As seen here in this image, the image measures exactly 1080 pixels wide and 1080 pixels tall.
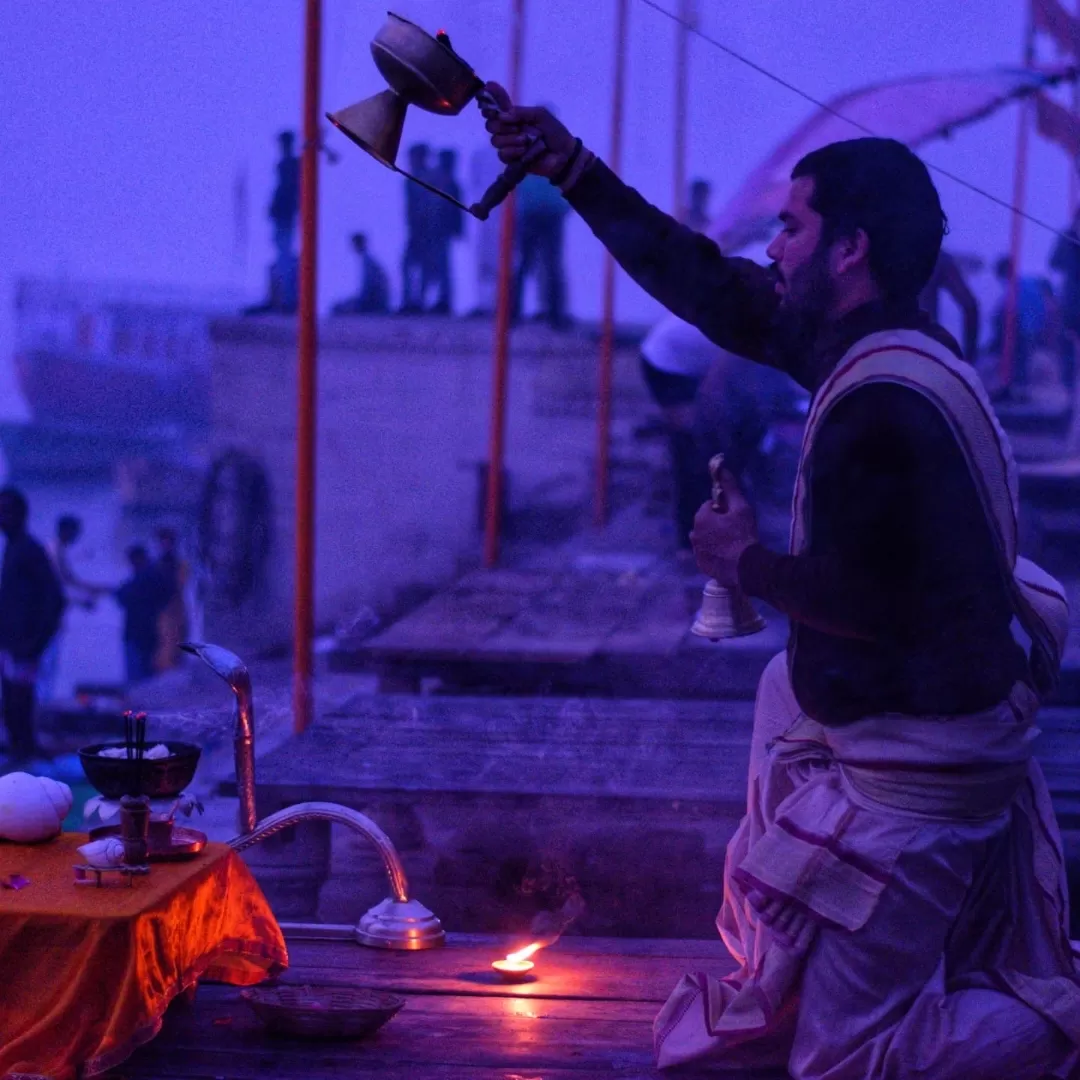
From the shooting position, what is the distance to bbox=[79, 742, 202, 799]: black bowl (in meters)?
2.49

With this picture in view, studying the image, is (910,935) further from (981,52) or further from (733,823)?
(981,52)

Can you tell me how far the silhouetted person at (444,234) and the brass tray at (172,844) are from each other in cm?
260

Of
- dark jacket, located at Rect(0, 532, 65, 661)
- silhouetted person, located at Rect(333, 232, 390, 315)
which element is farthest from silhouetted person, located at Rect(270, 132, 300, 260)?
dark jacket, located at Rect(0, 532, 65, 661)

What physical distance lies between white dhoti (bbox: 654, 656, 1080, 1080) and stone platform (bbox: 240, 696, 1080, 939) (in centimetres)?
125

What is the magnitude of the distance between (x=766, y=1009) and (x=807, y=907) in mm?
211

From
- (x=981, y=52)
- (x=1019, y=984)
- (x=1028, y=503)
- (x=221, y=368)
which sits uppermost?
(x=981, y=52)

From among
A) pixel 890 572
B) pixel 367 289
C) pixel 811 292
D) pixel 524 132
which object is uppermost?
pixel 524 132

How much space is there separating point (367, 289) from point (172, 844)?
2510 millimetres

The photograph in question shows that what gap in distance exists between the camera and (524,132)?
2400mm

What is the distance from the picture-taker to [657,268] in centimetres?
250

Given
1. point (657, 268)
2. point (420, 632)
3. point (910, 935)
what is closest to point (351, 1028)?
point (910, 935)

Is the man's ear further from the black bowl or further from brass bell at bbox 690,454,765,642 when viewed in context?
the black bowl

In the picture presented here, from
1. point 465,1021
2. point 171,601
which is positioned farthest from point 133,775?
point 171,601

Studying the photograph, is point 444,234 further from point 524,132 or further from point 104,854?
point 104,854
